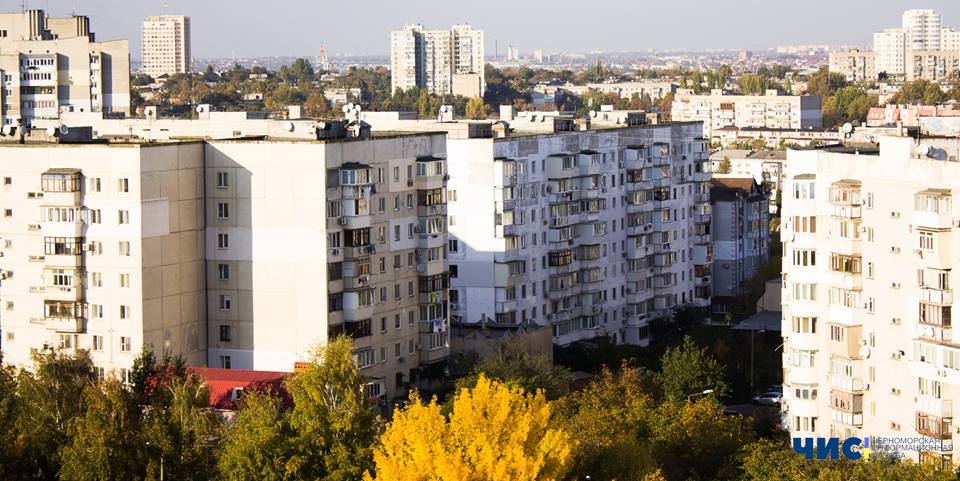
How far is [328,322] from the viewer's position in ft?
90.9

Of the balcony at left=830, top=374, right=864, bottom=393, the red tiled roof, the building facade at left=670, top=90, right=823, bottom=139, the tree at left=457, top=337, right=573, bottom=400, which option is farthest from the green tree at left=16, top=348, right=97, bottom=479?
the building facade at left=670, top=90, right=823, bottom=139

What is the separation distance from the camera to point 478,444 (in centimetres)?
1972

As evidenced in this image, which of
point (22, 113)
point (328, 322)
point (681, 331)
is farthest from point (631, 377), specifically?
point (22, 113)

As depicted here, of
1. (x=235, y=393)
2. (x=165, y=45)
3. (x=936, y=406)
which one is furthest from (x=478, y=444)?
(x=165, y=45)

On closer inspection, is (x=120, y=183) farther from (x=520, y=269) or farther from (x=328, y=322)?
(x=520, y=269)

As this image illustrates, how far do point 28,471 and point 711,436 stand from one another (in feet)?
24.0

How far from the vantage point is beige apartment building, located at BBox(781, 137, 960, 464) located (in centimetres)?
2217

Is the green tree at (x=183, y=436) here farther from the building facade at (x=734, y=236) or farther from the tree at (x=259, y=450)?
the building facade at (x=734, y=236)

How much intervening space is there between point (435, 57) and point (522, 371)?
108216 millimetres

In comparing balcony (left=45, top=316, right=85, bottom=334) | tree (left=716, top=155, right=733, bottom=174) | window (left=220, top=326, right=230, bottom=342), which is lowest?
window (left=220, top=326, right=230, bottom=342)

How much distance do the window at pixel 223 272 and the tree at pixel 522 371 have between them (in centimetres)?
345

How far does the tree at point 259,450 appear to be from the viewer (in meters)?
21.2

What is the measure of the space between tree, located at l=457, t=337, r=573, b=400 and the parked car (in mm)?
3474

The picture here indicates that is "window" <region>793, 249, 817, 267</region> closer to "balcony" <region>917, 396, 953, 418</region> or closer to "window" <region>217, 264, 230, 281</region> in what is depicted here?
"balcony" <region>917, 396, 953, 418</region>
